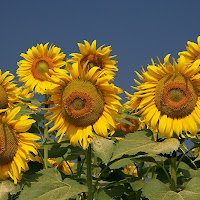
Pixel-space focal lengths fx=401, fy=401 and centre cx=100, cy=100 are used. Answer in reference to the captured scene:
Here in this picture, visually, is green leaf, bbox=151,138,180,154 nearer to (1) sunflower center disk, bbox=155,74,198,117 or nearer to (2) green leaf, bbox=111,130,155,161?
(2) green leaf, bbox=111,130,155,161

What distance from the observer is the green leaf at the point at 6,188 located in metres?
4.55

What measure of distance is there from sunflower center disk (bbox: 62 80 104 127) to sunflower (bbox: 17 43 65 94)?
300 centimetres

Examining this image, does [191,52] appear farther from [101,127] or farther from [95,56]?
[101,127]

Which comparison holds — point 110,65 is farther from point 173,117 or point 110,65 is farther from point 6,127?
point 6,127

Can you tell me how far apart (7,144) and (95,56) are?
2671mm

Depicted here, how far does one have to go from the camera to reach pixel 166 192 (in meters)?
4.61

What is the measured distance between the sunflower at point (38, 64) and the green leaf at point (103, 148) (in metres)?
3.38

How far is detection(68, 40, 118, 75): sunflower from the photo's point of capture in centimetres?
668

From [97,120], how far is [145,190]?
0.99 meters

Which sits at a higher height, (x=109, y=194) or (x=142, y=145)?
(x=142, y=145)

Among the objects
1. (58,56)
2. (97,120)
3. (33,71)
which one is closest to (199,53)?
(97,120)

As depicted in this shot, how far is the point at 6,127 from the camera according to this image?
15.4 ft

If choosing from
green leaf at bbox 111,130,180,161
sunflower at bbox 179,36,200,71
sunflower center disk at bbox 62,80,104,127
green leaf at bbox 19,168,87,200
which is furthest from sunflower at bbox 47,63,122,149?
sunflower at bbox 179,36,200,71

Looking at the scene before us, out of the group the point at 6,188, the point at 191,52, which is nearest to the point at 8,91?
the point at 6,188
